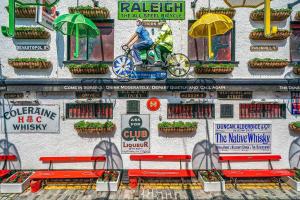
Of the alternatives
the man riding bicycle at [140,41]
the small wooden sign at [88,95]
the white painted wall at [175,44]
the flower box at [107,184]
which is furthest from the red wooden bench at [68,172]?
the man riding bicycle at [140,41]

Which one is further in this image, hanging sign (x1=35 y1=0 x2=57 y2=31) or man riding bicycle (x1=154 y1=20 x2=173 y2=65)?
man riding bicycle (x1=154 y1=20 x2=173 y2=65)

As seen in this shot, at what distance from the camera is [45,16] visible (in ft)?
31.3

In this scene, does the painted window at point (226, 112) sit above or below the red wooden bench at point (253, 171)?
above

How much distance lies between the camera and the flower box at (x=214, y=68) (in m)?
11.0

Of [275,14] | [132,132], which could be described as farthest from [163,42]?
[275,14]

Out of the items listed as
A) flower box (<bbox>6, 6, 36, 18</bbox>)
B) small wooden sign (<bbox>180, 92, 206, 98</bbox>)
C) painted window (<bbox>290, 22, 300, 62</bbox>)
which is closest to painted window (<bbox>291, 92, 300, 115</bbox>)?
painted window (<bbox>290, 22, 300, 62</bbox>)

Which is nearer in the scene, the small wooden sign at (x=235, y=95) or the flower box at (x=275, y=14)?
the flower box at (x=275, y=14)

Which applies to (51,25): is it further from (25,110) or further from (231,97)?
(231,97)

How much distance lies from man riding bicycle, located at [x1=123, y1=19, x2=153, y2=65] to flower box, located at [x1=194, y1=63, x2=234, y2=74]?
2.72 metres

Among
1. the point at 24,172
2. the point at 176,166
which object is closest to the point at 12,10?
the point at 24,172

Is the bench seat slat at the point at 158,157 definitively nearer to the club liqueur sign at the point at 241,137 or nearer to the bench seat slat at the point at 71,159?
the bench seat slat at the point at 71,159

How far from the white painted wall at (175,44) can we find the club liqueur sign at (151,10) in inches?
10.2

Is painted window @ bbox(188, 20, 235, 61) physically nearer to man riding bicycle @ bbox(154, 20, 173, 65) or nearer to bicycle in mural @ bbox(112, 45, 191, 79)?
bicycle in mural @ bbox(112, 45, 191, 79)

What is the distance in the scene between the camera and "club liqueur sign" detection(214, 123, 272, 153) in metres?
11.4
